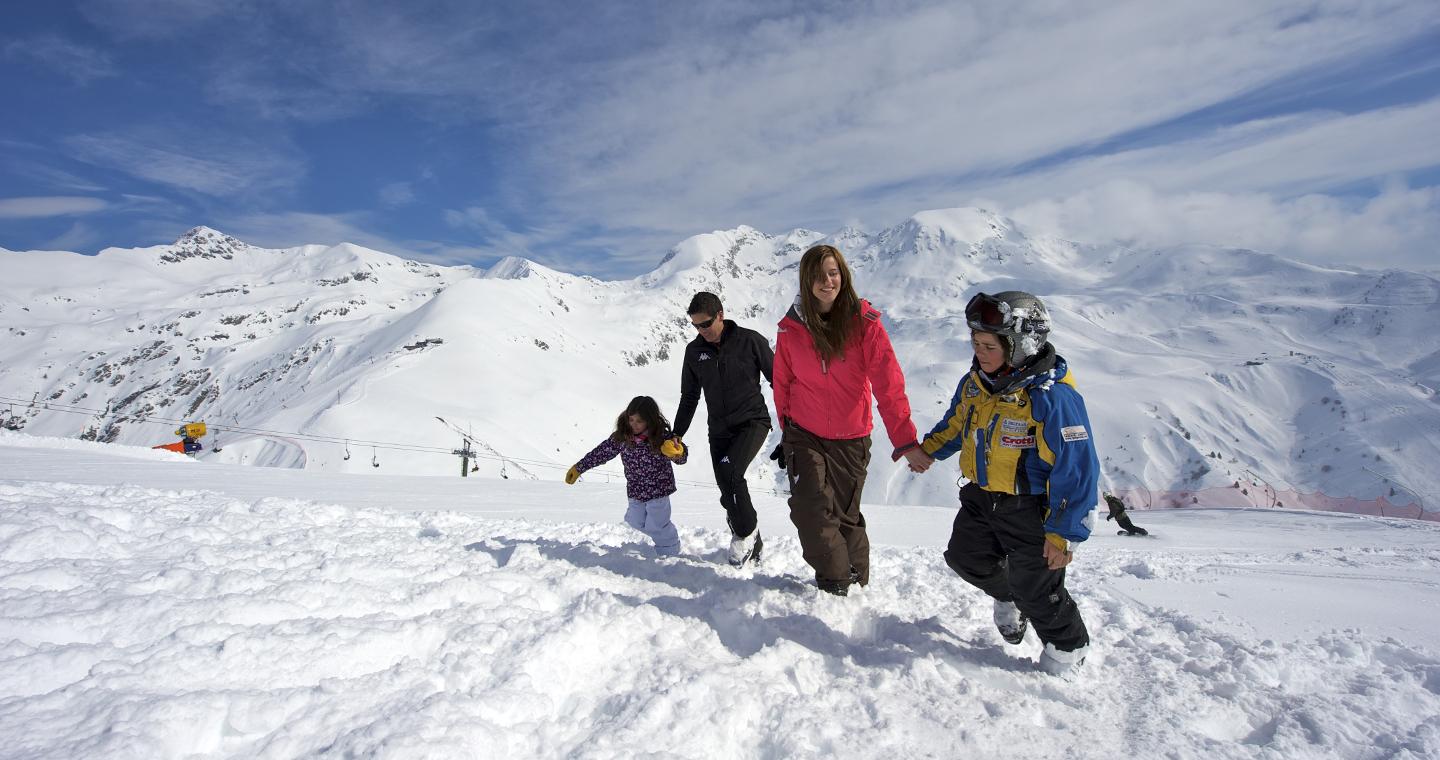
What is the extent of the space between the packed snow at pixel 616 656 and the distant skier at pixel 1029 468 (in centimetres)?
38

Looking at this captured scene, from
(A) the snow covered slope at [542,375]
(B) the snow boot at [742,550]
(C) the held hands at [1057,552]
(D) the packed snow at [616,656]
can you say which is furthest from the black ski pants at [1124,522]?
(A) the snow covered slope at [542,375]

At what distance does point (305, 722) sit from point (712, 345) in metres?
3.38

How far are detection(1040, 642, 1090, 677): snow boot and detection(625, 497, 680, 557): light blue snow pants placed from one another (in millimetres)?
Result: 2769

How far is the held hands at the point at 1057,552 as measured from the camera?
2.90m

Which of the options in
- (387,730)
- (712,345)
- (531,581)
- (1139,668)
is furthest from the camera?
(712,345)

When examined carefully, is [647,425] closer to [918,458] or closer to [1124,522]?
[918,458]

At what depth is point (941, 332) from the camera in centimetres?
18988

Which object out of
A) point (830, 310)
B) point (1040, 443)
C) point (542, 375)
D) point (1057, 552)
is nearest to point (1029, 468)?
point (1040, 443)

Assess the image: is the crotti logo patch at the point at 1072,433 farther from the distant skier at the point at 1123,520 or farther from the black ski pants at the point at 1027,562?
the distant skier at the point at 1123,520

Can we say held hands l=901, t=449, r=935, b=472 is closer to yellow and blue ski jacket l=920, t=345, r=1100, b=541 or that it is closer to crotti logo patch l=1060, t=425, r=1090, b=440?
yellow and blue ski jacket l=920, t=345, r=1100, b=541

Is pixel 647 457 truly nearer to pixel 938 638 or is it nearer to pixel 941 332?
pixel 938 638

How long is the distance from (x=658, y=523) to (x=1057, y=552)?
3.05 m

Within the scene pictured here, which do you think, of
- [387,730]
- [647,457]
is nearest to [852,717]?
[387,730]

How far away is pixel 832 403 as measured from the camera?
13.3 feet
